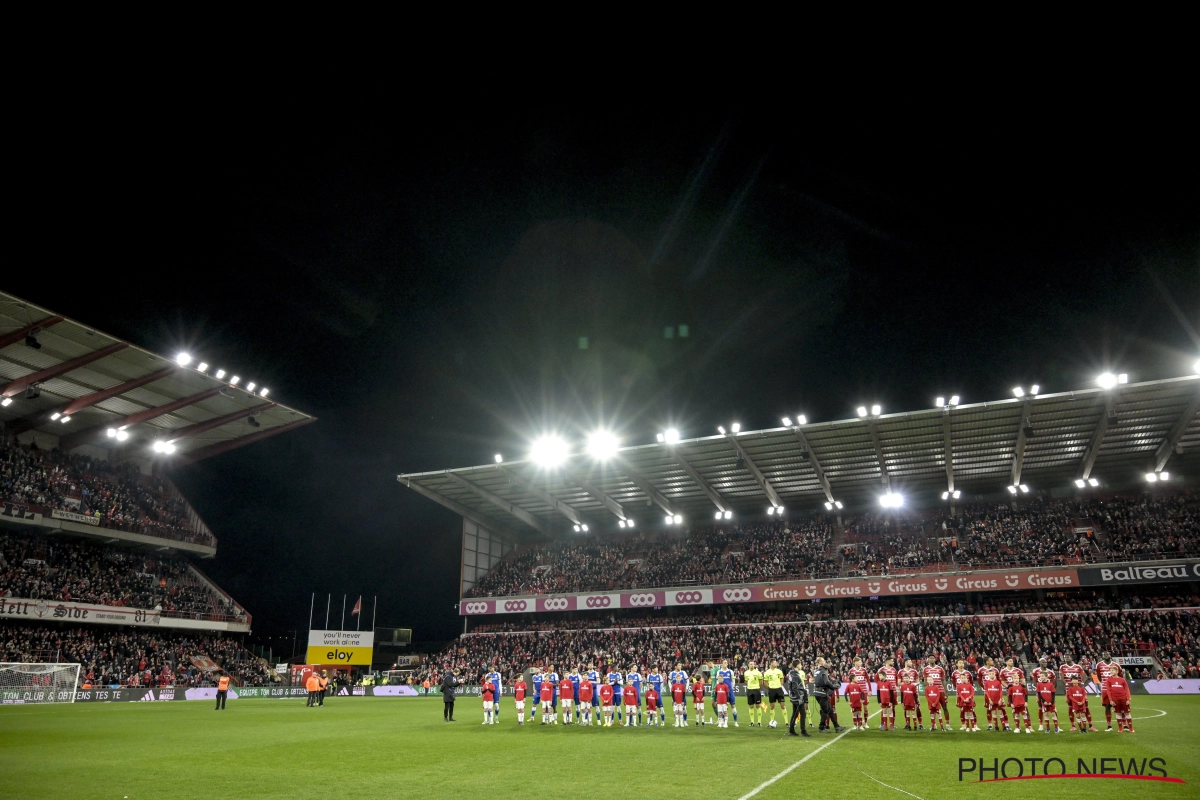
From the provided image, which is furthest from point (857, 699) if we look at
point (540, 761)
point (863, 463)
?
point (863, 463)

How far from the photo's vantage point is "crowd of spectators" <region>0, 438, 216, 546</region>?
133 ft

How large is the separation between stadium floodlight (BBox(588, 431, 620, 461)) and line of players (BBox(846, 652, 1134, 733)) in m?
24.3

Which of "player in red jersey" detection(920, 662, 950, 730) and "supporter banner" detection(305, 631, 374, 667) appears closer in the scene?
"player in red jersey" detection(920, 662, 950, 730)

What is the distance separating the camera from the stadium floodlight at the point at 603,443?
41031mm

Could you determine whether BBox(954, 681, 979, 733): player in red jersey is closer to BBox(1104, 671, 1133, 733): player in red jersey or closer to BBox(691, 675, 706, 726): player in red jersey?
BBox(1104, 671, 1133, 733): player in red jersey

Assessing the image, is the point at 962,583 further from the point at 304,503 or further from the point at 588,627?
the point at 304,503

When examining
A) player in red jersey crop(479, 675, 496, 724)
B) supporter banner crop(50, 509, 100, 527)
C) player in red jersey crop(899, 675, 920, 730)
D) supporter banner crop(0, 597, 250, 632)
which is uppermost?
supporter banner crop(50, 509, 100, 527)

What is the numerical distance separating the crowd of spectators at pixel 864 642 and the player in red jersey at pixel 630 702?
16055mm

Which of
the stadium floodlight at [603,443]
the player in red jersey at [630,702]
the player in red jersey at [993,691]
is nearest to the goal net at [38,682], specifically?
the stadium floodlight at [603,443]

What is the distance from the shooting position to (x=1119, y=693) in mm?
15180

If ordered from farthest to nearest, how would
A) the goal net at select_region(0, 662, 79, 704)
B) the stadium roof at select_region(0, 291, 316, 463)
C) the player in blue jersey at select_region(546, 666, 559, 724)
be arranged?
the stadium roof at select_region(0, 291, 316, 463) → the goal net at select_region(0, 662, 79, 704) → the player in blue jersey at select_region(546, 666, 559, 724)

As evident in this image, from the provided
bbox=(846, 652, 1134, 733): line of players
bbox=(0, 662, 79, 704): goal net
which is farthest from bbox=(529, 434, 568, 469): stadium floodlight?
bbox=(846, 652, 1134, 733): line of players

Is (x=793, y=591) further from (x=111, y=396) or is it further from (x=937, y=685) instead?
(x=111, y=396)

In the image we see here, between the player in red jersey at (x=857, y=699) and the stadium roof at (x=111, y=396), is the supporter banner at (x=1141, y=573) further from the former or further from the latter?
the stadium roof at (x=111, y=396)
